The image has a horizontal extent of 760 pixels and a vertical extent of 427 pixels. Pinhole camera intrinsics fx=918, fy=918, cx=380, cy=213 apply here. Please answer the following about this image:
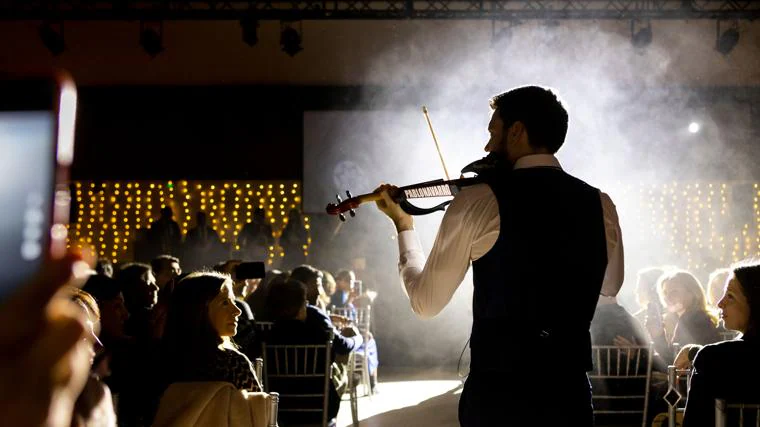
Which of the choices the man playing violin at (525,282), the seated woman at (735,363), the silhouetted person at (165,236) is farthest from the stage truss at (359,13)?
the man playing violin at (525,282)

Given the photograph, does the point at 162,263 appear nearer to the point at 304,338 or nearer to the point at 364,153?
the point at 304,338

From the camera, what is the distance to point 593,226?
75.2 inches

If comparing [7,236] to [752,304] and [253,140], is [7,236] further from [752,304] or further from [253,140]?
[253,140]

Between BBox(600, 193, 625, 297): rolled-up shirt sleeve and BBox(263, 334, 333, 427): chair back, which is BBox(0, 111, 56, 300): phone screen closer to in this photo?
BBox(600, 193, 625, 297): rolled-up shirt sleeve

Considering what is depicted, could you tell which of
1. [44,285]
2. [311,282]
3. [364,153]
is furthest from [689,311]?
[364,153]

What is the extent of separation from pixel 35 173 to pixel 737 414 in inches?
93.5

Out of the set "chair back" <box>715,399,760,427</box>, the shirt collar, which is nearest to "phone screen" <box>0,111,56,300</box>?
the shirt collar

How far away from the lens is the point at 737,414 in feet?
8.30

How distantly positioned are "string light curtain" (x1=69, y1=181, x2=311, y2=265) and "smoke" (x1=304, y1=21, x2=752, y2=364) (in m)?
0.57

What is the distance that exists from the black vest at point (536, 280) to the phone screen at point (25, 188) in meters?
1.32

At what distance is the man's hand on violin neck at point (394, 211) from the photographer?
202 centimetres

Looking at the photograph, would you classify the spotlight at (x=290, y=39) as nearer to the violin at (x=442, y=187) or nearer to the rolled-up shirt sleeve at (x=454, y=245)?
the violin at (x=442, y=187)

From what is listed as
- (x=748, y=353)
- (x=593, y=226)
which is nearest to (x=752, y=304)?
(x=748, y=353)

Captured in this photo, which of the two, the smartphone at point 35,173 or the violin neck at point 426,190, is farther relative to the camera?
the violin neck at point 426,190
